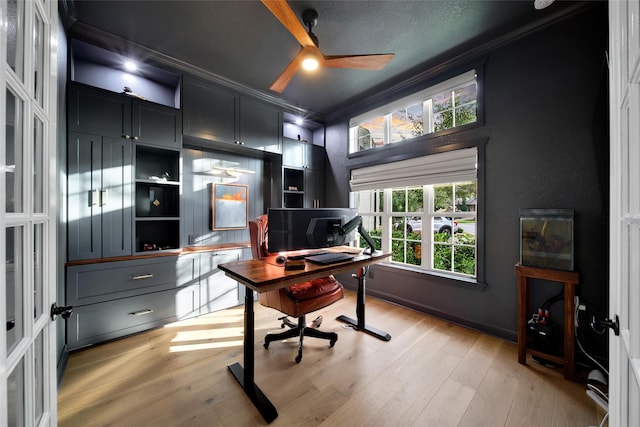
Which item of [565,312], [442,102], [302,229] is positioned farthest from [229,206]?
[565,312]

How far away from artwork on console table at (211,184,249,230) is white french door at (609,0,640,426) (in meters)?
3.43

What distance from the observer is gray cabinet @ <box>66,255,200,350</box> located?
2078mm

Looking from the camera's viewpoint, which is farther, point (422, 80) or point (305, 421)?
point (422, 80)

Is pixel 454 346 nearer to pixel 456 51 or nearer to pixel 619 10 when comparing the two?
pixel 619 10

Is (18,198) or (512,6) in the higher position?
(512,6)

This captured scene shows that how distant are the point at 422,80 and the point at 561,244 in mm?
2239

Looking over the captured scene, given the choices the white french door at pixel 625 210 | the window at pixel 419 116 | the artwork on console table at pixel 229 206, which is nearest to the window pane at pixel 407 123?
the window at pixel 419 116

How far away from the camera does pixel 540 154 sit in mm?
2102

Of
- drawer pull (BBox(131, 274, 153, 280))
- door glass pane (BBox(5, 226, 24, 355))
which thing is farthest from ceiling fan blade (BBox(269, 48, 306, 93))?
drawer pull (BBox(131, 274, 153, 280))

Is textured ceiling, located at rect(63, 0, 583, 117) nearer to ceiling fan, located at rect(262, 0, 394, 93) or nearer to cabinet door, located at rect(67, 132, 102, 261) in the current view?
ceiling fan, located at rect(262, 0, 394, 93)

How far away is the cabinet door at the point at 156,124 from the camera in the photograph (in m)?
2.43

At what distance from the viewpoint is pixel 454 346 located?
2164 millimetres

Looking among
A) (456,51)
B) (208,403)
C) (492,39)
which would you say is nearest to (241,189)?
(208,403)

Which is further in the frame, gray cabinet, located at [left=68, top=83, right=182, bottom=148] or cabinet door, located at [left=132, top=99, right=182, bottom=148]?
cabinet door, located at [left=132, top=99, right=182, bottom=148]
